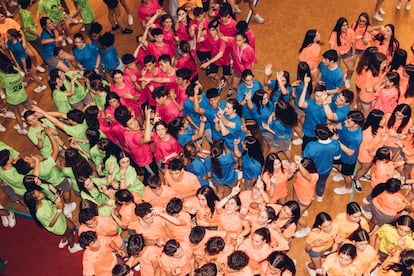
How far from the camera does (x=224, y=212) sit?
6.59 m

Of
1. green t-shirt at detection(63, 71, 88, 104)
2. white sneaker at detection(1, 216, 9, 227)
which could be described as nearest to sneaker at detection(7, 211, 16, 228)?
white sneaker at detection(1, 216, 9, 227)

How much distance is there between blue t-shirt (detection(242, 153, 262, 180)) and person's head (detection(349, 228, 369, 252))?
188cm

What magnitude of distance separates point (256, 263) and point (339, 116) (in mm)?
2872

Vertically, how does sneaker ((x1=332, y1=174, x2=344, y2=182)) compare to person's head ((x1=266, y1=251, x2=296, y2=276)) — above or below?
below

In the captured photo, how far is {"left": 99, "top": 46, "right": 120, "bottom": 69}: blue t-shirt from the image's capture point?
9633 millimetres

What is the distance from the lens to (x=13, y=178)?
762 cm

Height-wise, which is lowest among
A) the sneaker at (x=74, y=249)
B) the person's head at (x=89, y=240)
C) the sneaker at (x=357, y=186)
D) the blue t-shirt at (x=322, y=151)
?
the sneaker at (x=74, y=249)

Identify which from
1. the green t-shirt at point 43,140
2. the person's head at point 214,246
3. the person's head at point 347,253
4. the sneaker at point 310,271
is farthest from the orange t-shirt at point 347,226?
the green t-shirt at point 43,140

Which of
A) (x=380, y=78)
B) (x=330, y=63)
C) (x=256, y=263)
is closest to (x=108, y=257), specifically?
(x=256, y=263)

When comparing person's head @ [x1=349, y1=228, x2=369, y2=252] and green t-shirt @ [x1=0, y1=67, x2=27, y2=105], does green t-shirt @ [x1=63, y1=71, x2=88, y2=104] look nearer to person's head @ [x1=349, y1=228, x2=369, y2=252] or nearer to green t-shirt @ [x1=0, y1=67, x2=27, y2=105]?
green t-shirt @ [x1=0, y1=67, x2=27, y2=105]

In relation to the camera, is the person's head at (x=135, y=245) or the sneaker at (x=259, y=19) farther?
the sneaker at (x=259, y=19)

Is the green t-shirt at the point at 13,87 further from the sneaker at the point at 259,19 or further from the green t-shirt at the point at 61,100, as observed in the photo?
the sneaker at the point at 259,19

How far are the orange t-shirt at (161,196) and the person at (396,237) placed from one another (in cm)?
300

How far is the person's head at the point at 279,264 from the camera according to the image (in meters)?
5.70
